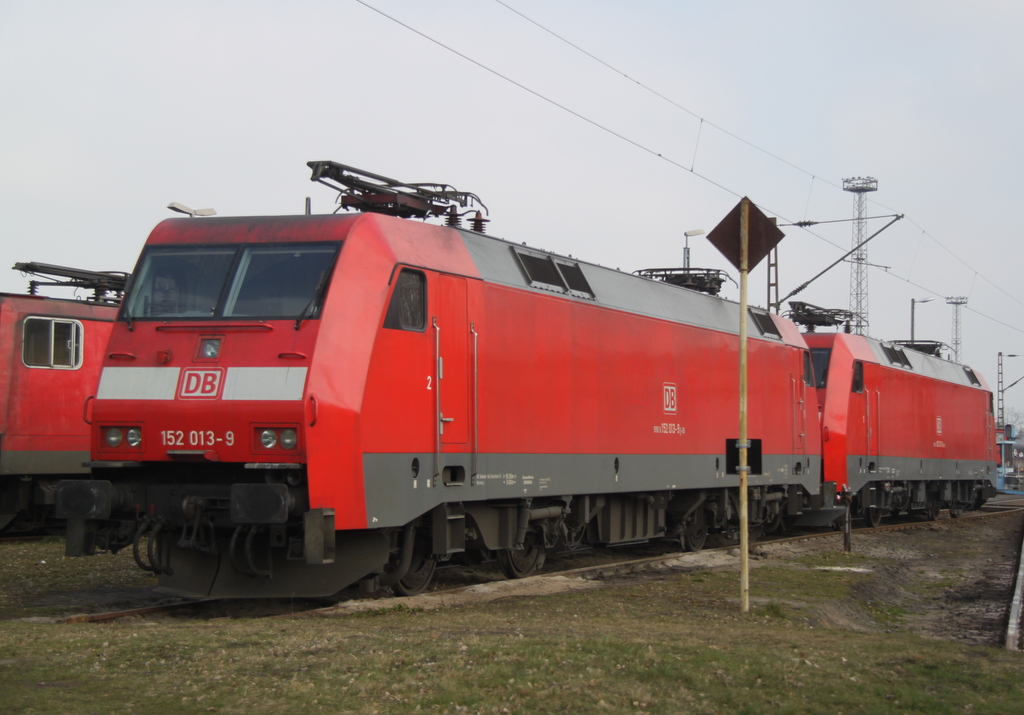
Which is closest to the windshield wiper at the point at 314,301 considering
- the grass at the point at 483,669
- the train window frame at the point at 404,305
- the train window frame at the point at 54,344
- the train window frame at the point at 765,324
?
the train window frame at the point at 404,305

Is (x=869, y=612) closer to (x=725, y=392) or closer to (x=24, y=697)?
(x=725, y=392)

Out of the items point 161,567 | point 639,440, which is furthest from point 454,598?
point 639,440

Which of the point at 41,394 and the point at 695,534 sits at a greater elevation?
the point at 41,394

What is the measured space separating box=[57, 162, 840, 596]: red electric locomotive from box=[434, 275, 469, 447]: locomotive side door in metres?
0.02

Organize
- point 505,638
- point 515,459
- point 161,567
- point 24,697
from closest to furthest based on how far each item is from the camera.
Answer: point 24,697, point 505,638, point 161,567, point 515,459

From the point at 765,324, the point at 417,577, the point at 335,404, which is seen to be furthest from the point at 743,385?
the point at 765,324

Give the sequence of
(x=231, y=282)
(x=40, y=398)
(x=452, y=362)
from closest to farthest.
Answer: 1. (x=231, y=282)
2. (x=452, y=362)
3. (x=40, y=398)

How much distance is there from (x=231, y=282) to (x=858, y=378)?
55.2 ft

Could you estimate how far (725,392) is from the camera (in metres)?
Result: 17.4

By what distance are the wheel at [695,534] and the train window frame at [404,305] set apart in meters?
8.19

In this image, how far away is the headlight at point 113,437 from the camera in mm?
9852

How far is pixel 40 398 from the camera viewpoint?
17.1m

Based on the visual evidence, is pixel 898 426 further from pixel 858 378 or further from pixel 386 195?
Result: pixel 386 195

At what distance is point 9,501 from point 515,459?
9874 millimetres
